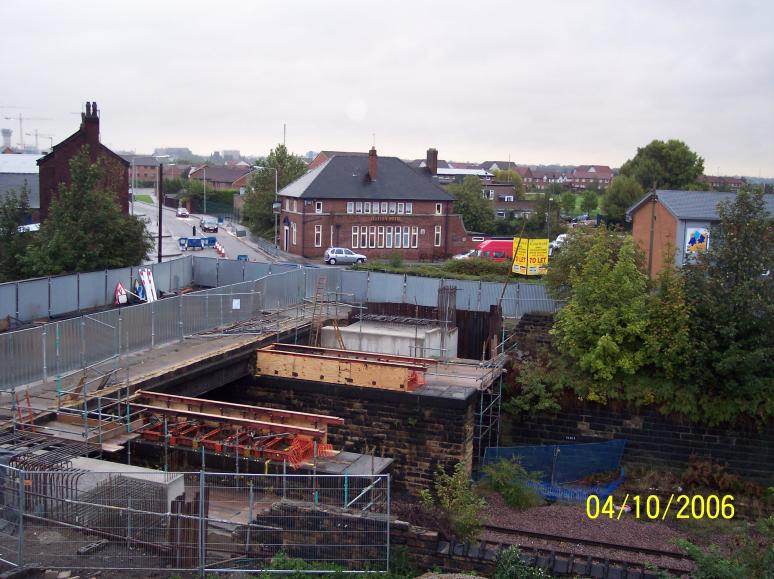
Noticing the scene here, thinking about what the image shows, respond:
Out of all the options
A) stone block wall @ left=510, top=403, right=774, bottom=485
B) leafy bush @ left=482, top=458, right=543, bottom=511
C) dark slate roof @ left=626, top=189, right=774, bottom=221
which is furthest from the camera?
dark slate roof @ left=626, top=189, right=774, bottom=221

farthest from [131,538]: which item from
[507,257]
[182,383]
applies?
[507,257]

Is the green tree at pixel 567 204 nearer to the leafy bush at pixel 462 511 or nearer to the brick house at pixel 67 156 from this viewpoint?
the brick house at pixel 67 156

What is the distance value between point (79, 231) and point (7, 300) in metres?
6.87

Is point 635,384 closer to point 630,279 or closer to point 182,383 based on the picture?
→ point 630,279

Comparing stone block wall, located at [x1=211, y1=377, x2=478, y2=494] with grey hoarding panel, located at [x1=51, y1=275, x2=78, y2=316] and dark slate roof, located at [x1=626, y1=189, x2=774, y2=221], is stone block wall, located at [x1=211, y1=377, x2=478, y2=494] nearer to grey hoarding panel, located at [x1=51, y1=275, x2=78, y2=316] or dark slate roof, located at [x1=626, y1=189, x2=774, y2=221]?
grey hoarding panel, located at [x1=51, y1=275, x2=78, y2=316]

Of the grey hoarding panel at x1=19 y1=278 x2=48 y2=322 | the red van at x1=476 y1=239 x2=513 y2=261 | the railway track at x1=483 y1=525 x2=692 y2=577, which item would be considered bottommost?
the railway track at x1=483 y1=525 x2=692 y2=577

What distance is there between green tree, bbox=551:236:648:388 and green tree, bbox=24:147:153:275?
2009 cm

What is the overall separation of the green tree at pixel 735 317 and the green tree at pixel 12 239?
90.4 feet

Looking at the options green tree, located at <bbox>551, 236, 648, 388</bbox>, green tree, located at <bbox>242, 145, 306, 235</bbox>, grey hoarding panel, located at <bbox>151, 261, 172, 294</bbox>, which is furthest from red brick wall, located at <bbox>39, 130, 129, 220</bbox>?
green tree, located at <bbox>551, 236, 648, 388</bbox>

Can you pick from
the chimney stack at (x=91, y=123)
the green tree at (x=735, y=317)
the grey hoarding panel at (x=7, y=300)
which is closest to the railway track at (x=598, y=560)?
the green tree at (x=735, y=317)

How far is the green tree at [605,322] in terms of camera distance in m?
20.8

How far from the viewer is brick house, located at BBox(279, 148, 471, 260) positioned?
180ft

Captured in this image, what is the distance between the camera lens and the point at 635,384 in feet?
68.4
